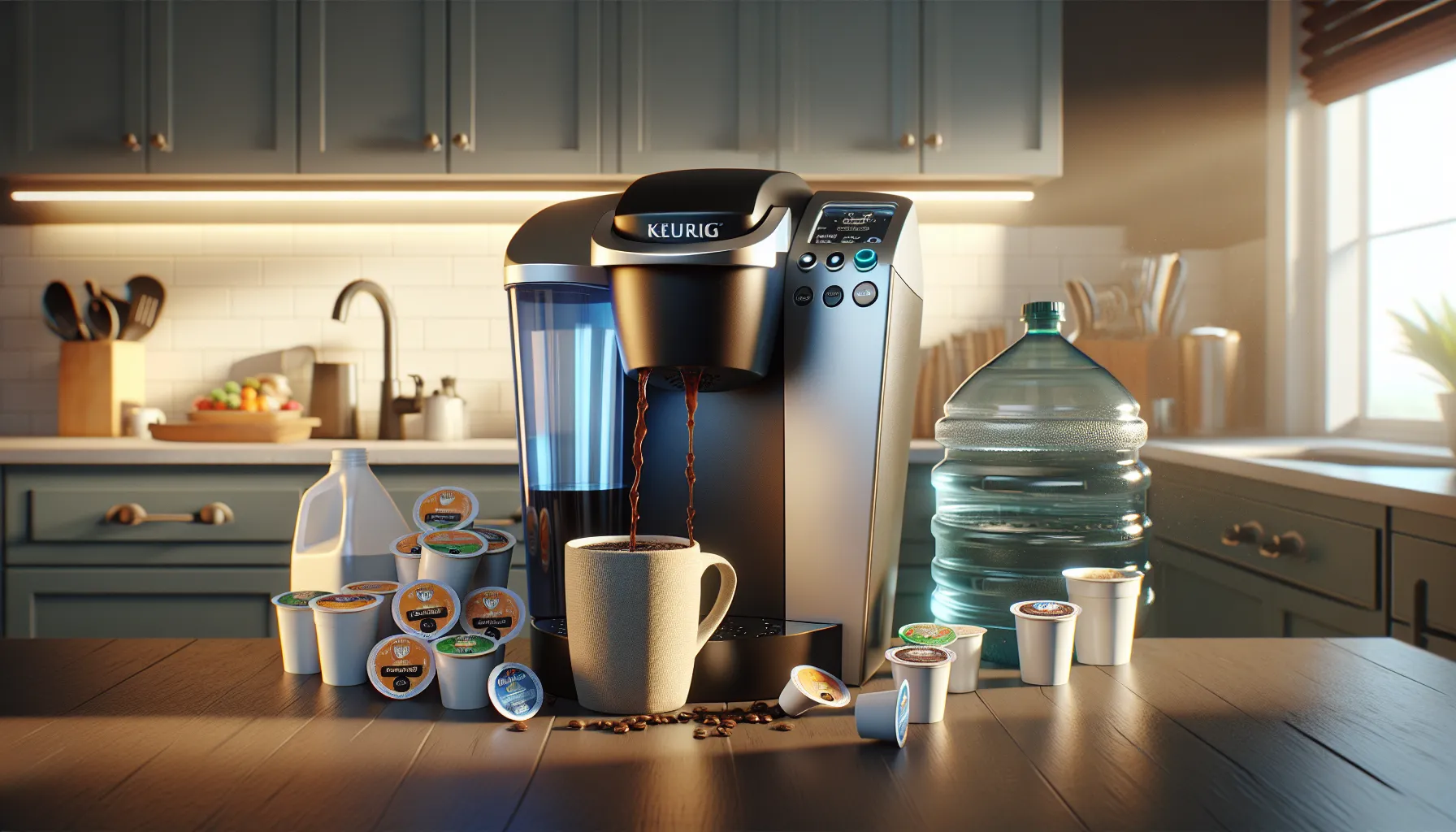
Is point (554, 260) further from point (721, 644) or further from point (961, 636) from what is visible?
point (961, 636)

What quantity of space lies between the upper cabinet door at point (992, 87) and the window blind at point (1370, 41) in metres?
0.67

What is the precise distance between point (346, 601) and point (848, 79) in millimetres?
2091

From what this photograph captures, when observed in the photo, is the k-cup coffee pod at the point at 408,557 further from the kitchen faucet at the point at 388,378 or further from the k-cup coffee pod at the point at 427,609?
the kitchen faucet at the point at 388,378

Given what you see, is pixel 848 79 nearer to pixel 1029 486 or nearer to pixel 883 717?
pixel 1029 486

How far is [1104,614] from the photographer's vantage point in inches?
35.9

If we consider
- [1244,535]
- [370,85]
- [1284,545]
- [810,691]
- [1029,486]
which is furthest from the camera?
[370,85]

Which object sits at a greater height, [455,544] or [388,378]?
[388,378]

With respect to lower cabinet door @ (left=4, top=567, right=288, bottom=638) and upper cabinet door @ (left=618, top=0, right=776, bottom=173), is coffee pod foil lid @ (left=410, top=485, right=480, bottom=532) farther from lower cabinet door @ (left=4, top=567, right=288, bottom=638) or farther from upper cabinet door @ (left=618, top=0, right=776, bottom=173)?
upper cabinet door @ (left=618, top=0, right=776, bottom=173)

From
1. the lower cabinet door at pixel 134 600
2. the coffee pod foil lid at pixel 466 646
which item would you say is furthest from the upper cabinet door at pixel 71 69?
the coffee pod foil lid at pixel 466 646

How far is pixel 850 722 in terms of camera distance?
29.9 inches

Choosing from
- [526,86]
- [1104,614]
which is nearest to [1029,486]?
[1104,614]

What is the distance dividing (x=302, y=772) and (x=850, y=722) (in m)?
0.35

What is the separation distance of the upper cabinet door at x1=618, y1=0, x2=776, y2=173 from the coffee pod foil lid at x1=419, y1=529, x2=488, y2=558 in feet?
6.08

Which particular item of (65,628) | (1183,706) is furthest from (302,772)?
(65,628)
